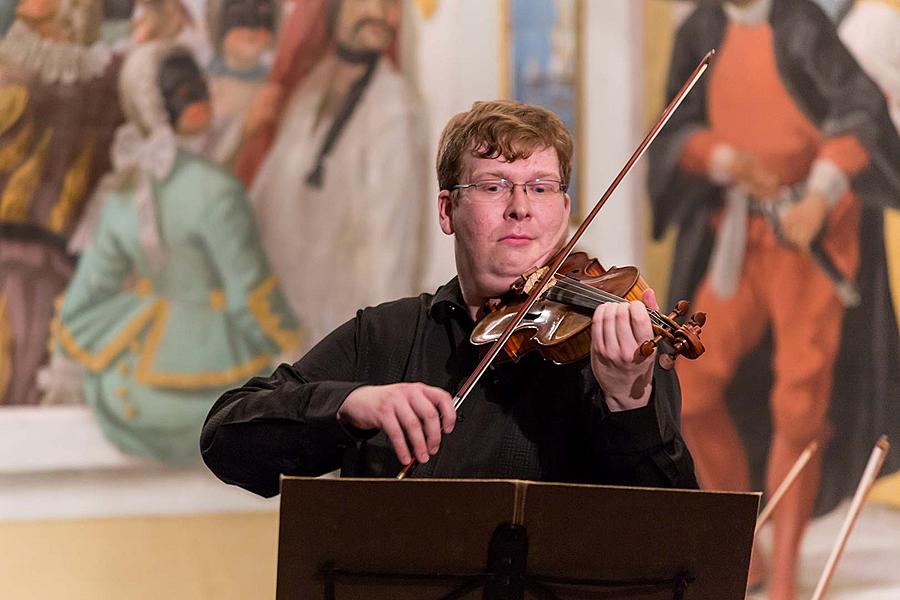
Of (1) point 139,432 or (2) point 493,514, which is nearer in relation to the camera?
(2) point 493,514

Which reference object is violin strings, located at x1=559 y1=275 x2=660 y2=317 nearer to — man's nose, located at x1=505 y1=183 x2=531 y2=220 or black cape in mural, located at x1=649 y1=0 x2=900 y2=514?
man's nose, located at x1=505 y1=183 x2=531 y2=220

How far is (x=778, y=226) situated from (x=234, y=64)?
1836 millimetres

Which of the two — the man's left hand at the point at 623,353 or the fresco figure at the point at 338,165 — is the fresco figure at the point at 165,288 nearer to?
the fresco figure at the point at 338,165

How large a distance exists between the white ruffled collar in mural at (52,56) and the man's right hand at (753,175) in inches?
79.7

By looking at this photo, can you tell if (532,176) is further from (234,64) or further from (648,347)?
(234,64)

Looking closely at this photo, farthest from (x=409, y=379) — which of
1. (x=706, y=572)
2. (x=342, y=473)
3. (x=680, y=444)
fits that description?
(x=706, y=572)

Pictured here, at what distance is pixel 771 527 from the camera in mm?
3709

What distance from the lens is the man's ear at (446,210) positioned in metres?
1.92

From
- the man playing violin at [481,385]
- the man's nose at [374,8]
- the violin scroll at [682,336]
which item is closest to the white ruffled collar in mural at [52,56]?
the man's nose at [374,8]

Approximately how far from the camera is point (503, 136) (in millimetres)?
1835

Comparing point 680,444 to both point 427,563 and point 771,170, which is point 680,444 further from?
point 771,170

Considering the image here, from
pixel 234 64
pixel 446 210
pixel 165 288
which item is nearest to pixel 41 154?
pixel 165 288

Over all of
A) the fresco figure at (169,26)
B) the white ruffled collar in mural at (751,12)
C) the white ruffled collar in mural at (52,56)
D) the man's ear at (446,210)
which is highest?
the white ruffled collar in mural at (751,12)

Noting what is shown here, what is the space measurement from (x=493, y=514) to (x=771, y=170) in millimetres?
2736
